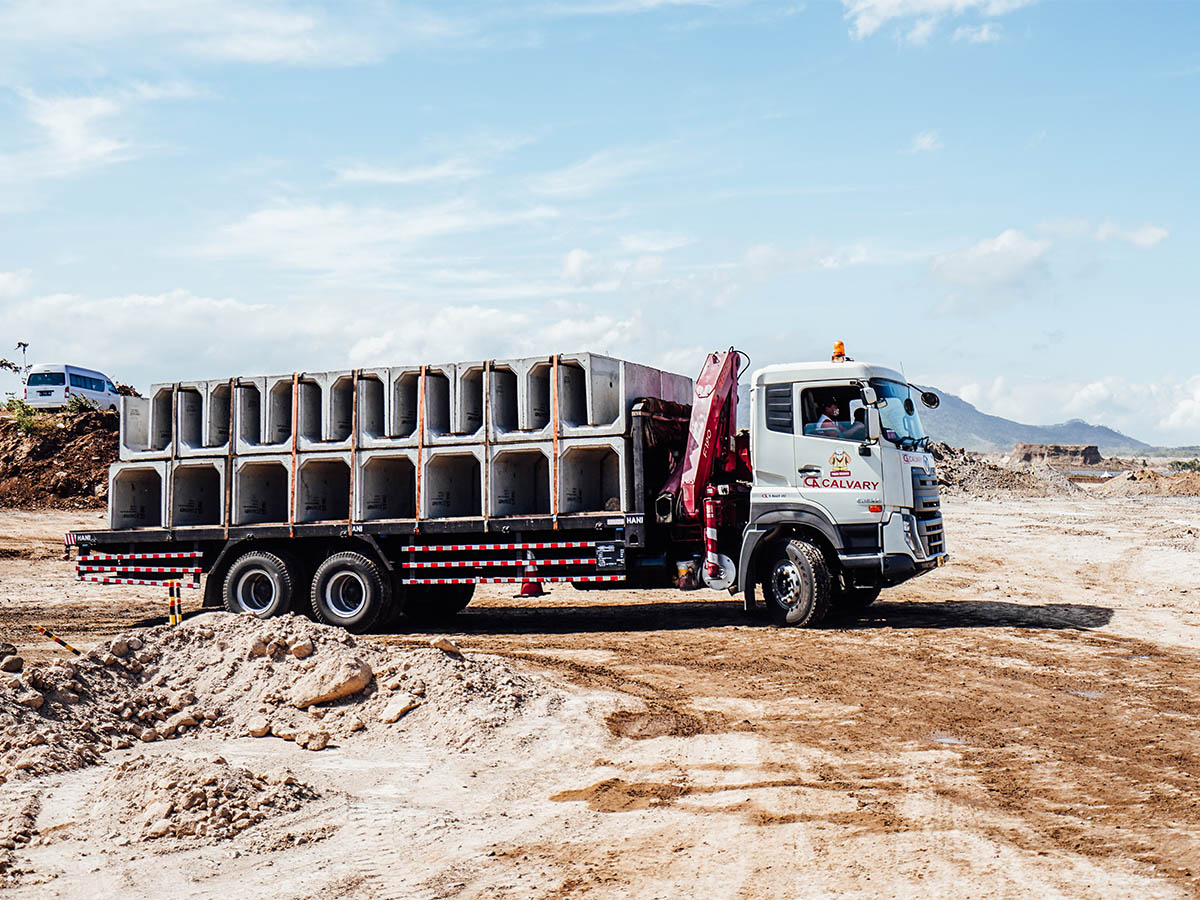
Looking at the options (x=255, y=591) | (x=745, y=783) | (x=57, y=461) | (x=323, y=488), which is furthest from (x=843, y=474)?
(x=57, y=461)

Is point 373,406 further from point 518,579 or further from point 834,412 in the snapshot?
point 834,412

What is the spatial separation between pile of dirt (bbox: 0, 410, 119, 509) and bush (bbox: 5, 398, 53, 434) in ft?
0.11

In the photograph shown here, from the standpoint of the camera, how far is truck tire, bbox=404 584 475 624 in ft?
52.0

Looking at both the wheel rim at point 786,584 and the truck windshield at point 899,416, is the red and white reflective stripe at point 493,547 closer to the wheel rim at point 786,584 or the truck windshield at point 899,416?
the wheel rim at point 786,584

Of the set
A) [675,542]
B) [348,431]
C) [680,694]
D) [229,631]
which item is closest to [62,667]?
[229,631]

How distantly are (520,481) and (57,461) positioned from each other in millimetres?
25414

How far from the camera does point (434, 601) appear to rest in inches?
634

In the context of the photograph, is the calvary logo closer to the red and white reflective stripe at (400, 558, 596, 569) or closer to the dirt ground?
the dirt ground

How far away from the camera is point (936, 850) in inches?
223

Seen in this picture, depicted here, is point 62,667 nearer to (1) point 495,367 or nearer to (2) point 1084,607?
(1) point 495,367

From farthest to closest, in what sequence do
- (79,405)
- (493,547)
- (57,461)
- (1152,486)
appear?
(1152,486), (79,405), (57,461), (493,547)

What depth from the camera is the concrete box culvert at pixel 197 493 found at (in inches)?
609

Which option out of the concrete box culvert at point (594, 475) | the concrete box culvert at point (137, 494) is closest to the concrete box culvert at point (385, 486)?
the concrete box culvert at point (594, 475)

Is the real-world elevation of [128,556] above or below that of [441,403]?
below
